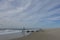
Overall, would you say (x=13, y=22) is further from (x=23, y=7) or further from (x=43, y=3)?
(x=43, y=3)

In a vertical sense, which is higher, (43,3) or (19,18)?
(43,3)

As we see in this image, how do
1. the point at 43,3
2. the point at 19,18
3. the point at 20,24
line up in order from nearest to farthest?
1. the point at 43,3
2. the point at 19,18
3. the point at 20,24

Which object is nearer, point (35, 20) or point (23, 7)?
point (23, 7)

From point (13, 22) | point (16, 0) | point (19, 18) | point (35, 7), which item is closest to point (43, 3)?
point (35, 7)

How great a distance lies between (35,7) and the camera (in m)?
2.83

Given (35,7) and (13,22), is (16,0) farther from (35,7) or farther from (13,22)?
(13,22)

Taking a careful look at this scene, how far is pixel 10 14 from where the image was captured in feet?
10.2

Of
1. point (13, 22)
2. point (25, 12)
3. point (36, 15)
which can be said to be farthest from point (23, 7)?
point (13, 22)

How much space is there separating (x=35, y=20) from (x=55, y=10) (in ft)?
2.02

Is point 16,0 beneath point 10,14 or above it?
above

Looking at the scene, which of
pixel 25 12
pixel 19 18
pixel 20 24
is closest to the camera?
pixel 25 12

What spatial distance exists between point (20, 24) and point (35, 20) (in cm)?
59

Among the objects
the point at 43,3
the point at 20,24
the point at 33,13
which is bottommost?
the point at 20,24

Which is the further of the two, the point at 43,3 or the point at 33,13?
the point at 33,13
